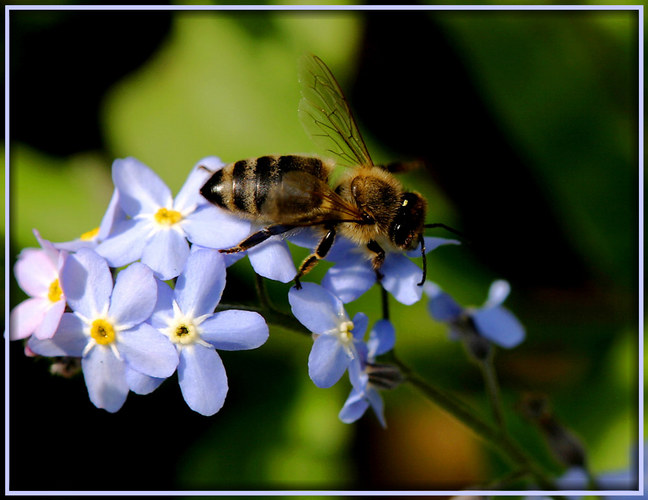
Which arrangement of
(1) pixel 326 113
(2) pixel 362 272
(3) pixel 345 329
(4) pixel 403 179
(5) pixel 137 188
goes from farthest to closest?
(4) pixel 403 179 < (1) pixel 326 113 < (5) pixel 137 188 < (2) pixel 362 272 < (3) pixel 345 329

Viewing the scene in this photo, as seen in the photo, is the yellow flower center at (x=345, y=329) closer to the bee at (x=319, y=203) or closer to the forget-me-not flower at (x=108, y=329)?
the bee at (x=319, y=203)

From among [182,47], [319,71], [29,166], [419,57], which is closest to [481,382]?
[419,57]

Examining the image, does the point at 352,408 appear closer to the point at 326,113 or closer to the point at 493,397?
the point at 493,397

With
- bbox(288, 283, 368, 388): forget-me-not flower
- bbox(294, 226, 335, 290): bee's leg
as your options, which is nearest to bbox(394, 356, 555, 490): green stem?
bbox(288, 283, 368, 388): forget-me-not flower

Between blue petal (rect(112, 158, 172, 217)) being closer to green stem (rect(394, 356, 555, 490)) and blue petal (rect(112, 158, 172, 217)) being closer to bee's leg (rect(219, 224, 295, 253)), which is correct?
bee's leg (rect(219, 224, 295, 253))

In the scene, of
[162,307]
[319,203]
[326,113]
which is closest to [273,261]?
[319,203]
